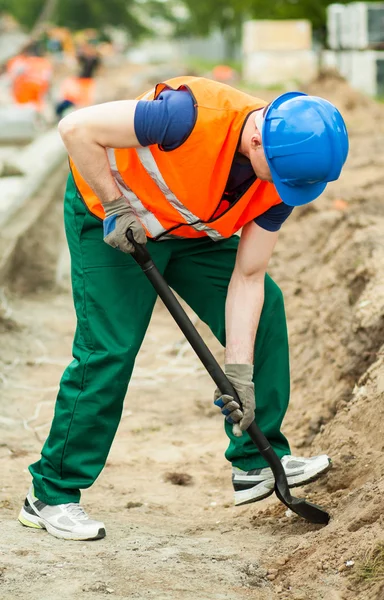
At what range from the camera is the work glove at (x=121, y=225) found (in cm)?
318

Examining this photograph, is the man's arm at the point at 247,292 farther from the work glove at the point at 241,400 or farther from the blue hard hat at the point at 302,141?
the blue hard hat at the point at 302,141

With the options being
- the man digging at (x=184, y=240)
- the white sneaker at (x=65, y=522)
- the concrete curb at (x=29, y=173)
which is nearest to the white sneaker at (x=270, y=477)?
the man digging at (x=184, y=240)

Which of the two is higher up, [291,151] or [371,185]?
[291,151]

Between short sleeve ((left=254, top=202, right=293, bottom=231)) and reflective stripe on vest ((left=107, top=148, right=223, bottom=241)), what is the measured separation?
162 millimetres

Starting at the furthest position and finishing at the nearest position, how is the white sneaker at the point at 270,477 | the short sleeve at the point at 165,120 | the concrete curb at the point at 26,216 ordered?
the concrete curb at the point at 26,216, the white sneaker at the point at 270,477, the short sleeve at the point at 165,120

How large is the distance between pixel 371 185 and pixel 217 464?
14.4 feet

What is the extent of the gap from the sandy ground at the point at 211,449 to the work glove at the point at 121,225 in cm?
108

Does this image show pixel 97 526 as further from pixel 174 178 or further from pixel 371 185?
pixel 371 185

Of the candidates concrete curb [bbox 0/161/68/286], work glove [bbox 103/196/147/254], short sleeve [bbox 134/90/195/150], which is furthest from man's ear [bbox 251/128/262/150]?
concrete curb [bbox 0/161/68/286]

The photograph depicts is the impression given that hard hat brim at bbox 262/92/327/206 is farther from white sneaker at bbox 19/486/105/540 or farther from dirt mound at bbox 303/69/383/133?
dirt mound at bbox 303/69/383/133

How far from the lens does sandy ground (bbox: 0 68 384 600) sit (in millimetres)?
3059

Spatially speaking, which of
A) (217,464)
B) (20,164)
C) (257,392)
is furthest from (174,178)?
(20,164)

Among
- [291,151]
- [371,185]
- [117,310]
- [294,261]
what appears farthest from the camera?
[371,185]

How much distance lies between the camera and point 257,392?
3.61 metres
